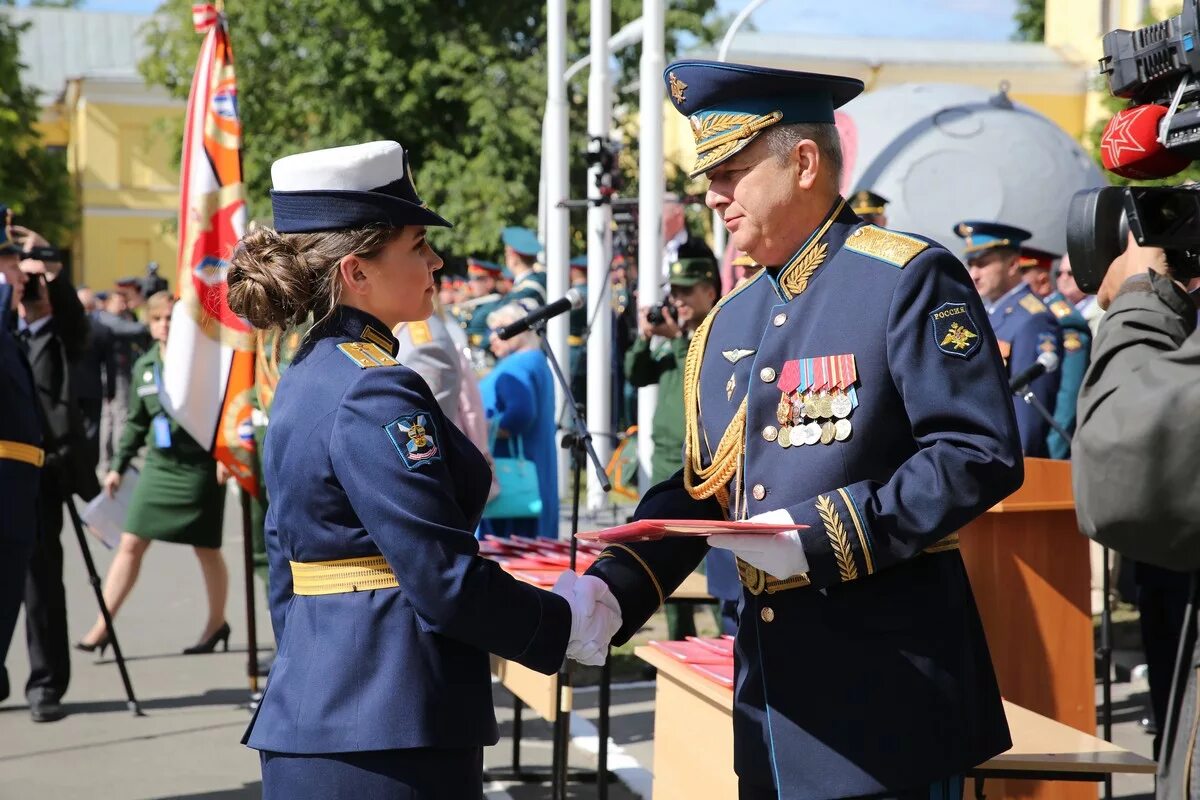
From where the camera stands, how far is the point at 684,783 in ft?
13.9

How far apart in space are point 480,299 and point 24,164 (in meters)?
28.9

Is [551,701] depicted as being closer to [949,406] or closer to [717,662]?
[717,662]

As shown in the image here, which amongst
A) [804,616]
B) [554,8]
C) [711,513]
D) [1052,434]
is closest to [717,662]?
[711,513]

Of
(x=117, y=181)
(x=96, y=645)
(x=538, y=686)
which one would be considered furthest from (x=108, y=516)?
(x=117, y=181)

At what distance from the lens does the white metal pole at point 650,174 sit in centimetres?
1081

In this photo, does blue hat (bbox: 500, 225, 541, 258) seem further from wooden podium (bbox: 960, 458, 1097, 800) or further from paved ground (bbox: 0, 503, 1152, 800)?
wooden podium (bbox: 960, 458, 1097, 800)

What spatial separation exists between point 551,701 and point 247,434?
8.01ft

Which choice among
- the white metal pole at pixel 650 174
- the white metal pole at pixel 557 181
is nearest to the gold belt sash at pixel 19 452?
the white metal pole at pixel 650 174

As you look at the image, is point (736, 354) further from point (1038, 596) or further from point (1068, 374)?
point (1068, 374)

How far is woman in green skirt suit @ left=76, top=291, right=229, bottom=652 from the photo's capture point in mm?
8352

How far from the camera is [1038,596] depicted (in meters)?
5.15

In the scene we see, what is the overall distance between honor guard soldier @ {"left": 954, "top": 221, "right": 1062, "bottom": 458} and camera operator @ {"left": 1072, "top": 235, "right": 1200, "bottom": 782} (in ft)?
15.9

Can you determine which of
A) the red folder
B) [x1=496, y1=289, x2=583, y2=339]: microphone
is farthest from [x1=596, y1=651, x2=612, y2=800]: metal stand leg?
[x1=496, y1=289, x2=583, y2=339]: microphone

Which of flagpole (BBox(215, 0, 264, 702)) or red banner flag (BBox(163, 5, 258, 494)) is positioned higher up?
red banner flag (BBox(163, 5, 258, 494))
